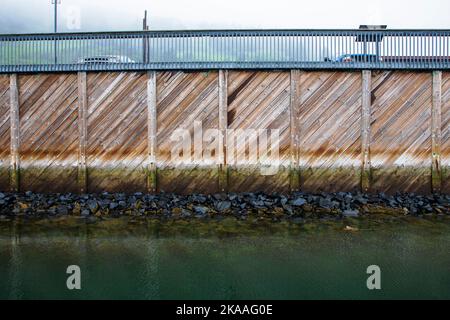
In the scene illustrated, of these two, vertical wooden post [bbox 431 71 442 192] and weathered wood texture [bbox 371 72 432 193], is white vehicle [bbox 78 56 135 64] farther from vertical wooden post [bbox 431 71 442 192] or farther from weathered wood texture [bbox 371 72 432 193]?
vertical wooden post [bbox 431 71 442 192]

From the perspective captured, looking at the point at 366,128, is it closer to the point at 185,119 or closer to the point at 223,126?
the point at 223,126

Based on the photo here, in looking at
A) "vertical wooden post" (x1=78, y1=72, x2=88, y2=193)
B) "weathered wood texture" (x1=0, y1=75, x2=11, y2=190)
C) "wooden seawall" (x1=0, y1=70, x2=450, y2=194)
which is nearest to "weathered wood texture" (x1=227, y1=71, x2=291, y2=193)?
"wooden seawall" (x1=0, y1=70, x2=450, y2=194)

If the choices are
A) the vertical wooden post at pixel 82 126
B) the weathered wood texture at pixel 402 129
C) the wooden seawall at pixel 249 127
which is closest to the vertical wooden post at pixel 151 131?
the wooden seawall at pixel 249 127

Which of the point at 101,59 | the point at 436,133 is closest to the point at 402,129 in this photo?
the point at 436,133

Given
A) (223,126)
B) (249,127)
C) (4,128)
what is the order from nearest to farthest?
(223,126)
(249,127)
(4,128)

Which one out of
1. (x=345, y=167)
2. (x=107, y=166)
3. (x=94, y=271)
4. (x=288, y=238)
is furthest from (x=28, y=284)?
(x=345, y=167)

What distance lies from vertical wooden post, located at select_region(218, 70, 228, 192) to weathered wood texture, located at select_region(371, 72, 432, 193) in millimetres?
3401

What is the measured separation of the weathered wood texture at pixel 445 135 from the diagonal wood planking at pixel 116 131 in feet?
22.6

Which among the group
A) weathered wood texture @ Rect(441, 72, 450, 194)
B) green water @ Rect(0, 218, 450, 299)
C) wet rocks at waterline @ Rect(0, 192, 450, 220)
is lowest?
green water @ Rect(0, 218, 450, 299)

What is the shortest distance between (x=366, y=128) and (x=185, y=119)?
13.7 ft

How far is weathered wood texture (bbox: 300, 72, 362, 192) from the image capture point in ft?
32.9

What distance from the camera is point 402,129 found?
10.1 m

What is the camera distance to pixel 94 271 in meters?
5.89
